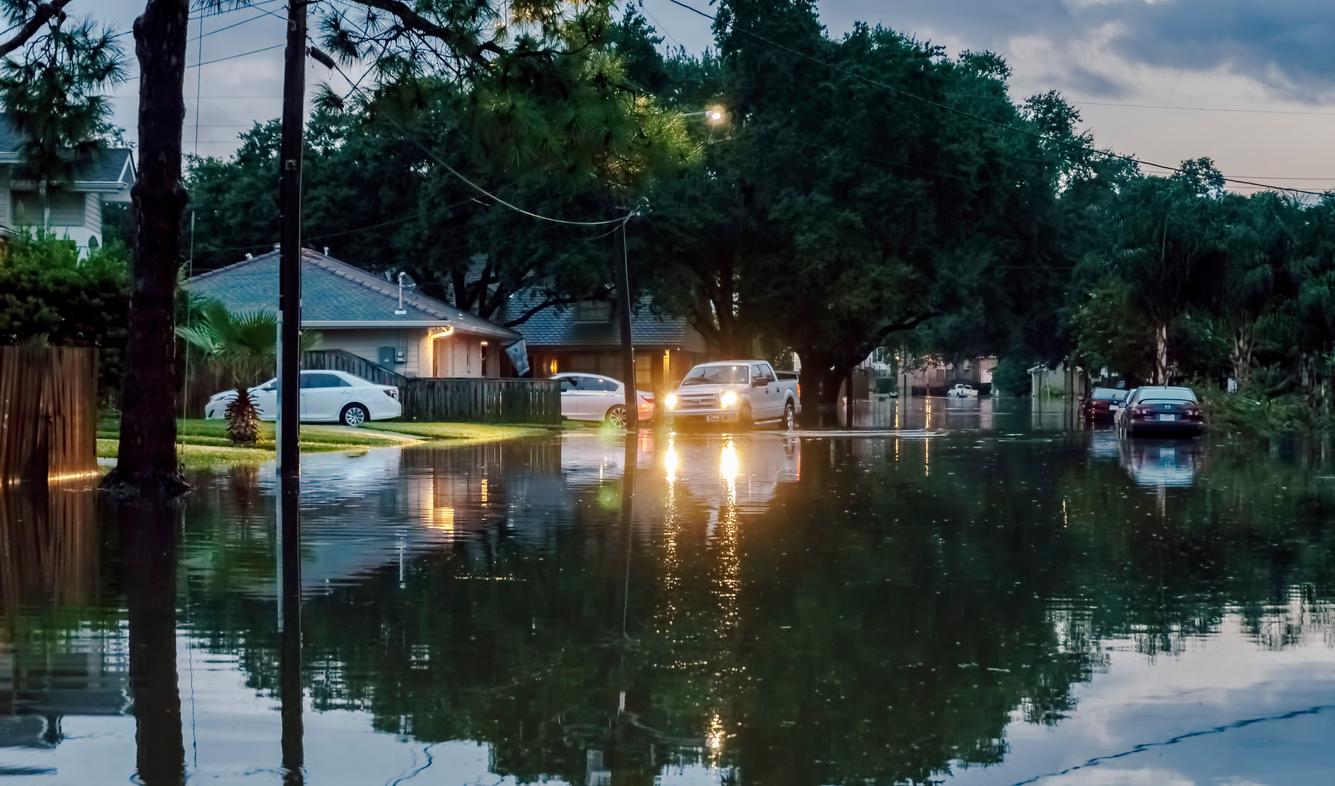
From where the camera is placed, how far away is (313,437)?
35312 millimetres

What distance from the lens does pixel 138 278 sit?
2042 centimetres

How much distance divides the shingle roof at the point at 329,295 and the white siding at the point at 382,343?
71cm

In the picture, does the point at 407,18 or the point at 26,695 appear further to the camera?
the point at 407,18

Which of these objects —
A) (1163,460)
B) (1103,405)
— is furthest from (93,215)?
(1103,405)

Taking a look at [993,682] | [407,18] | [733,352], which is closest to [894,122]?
[733,352]

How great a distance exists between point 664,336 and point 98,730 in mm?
67677

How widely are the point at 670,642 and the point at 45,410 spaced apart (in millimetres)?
13721

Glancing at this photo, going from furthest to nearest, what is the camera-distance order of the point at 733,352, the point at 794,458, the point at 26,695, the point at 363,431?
1. the point at 733,352
2. the point at 363,431
3. the point at 794,458
4. the point at 26,695

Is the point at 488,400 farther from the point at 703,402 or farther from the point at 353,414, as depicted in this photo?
the point at 703,402

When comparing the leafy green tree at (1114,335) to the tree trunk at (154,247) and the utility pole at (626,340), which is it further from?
the tree trunk at (154,247)

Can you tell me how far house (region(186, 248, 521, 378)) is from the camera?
181 ft

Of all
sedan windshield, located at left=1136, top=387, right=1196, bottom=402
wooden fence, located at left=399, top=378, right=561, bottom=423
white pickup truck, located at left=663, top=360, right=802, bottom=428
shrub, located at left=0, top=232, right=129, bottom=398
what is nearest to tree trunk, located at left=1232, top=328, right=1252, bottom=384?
sedan windshield, located at left=1136, top=387, right=1196, bottom=402

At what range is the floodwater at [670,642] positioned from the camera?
7.14 metres

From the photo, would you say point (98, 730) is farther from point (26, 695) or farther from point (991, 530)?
point (991, 530)
